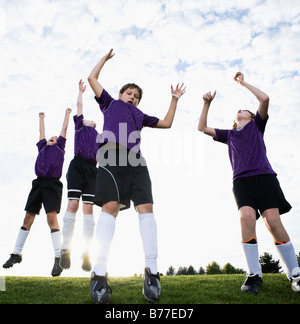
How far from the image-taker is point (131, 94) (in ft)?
16.4

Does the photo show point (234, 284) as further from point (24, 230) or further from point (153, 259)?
point (24, 230)

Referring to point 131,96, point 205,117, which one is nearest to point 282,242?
point 205,117

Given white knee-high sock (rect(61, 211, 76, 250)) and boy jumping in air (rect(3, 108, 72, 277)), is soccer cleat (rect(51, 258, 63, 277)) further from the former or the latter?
white knee-high sock (rect(61, 211, 76, 250))

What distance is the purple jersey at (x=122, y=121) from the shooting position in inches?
175

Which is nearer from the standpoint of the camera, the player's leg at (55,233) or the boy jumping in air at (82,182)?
the boy jumping in air at (82,182)

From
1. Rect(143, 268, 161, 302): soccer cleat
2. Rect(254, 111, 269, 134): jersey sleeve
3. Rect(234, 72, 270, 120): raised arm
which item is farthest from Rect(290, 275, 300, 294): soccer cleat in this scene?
Rect(234, 72, 270, 120): raised arm

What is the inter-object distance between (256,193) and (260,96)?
5.53 feet

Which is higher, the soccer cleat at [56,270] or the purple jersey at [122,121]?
the purple jersey at [122,121]

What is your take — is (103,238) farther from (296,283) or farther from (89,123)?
(89,123)

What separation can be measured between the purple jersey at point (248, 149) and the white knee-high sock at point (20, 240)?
5.04 m

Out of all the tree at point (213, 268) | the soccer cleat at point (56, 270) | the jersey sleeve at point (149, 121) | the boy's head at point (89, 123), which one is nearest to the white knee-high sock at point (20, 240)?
the soccer cleat at point (56, 270)

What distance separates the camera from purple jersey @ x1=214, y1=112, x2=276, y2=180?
5.11 metres

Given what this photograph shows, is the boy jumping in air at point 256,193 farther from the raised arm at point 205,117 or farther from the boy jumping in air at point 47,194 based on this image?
the boy jumping in air at point 47,194
